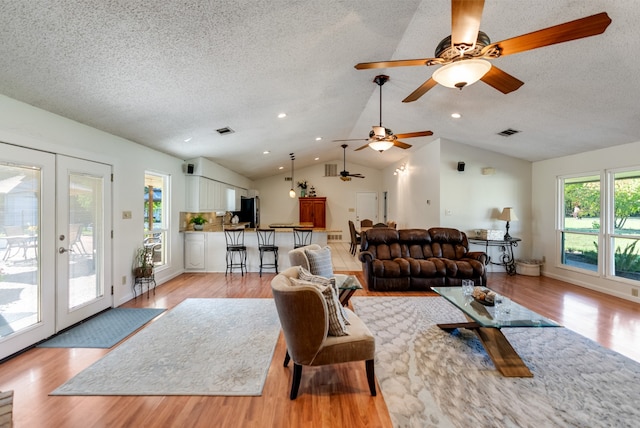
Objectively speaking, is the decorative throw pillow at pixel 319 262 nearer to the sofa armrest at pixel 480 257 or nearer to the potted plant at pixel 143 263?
the potted plant at pixel 143 263

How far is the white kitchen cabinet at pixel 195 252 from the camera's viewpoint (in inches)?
237

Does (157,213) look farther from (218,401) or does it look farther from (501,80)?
(501,80)

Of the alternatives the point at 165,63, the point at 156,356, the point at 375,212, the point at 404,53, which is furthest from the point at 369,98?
the point at 375,212

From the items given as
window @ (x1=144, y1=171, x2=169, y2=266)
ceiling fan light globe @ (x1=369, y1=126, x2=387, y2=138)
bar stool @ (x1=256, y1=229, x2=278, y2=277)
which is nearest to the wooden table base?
ceiling fan light globe @ (x1=369, y1=126, x2=387, y2=138)

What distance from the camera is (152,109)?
3328mm

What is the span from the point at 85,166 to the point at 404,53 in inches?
161

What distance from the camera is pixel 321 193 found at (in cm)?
1091

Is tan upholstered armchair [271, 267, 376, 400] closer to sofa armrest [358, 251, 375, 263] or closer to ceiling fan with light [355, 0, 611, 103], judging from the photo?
ceiling fan with light [355, 0, 611, 103]

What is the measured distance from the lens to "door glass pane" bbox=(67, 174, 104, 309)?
3289 millimetres

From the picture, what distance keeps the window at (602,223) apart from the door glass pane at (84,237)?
309 inches

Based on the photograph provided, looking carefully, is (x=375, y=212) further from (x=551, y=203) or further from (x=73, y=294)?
(x=73, y=294)

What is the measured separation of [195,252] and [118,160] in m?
2.61

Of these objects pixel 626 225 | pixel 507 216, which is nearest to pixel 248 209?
pixel 507 216

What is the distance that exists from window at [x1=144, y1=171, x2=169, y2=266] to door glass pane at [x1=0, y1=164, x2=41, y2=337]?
2.13 metres
